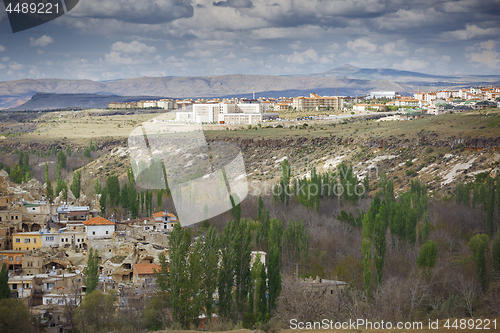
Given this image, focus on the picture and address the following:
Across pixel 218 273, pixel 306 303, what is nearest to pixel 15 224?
pixel 218 273

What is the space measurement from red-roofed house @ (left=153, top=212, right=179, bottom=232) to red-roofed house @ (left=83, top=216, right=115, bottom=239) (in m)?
3.60

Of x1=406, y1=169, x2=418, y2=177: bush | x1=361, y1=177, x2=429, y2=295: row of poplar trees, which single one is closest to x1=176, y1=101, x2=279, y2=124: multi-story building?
x1=406, y1=169, x2=418, y2=177: bush

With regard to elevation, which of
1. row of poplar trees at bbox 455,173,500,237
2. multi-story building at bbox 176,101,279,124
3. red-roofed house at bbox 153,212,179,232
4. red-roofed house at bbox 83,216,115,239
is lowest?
red-roofed house at bbox 153,212,179,232

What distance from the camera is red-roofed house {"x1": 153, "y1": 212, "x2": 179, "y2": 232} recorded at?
3458cm

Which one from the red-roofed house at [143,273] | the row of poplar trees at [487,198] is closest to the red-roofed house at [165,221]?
the red-roofed house at [143,273]

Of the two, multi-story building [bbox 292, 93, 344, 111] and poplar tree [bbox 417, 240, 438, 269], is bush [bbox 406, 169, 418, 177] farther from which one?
multi-story building [bbox 292, 93, 344, 111]

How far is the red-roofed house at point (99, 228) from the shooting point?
3073cm

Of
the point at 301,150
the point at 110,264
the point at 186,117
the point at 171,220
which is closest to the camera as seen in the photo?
the point at 110,264

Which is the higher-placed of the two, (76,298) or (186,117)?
(186,117)

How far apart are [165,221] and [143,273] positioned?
10.5 m

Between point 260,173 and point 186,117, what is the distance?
45.3 metres

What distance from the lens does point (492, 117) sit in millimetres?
58906

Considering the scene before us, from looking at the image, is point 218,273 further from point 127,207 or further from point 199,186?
point 199,186

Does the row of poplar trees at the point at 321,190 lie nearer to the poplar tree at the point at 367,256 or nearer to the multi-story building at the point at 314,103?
the poplar tree at the point at 367,256
